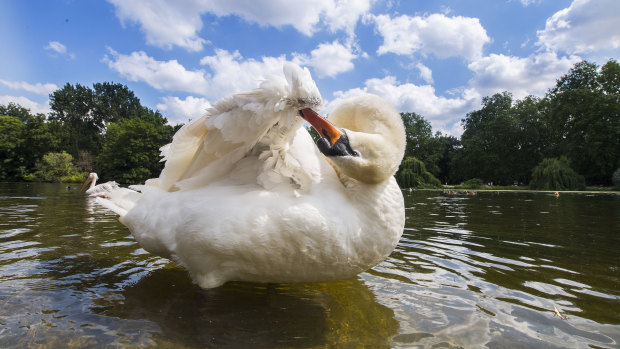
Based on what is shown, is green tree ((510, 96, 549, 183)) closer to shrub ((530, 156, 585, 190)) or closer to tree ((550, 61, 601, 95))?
tree ((550, 61, 601, 95))

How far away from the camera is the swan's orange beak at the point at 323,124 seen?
9.55 ft

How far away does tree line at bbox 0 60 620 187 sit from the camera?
163ft

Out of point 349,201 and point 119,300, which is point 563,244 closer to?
point 349,201

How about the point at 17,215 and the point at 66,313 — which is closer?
the point at 66,313

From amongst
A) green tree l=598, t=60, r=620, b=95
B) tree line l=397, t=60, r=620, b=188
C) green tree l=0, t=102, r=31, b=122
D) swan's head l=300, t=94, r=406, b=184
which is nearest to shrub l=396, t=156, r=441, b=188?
A: tree line l=397, t=60, r=620, b=188

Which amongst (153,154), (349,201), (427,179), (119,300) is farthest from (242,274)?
(153,154)

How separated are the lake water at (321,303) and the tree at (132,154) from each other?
206 ft

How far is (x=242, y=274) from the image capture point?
3.10 metres

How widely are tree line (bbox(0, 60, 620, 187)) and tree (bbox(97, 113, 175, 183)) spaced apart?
0.59ft

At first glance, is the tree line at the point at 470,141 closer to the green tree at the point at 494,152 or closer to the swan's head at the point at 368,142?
the green tree at the point at 494,152

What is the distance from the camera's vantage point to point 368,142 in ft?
10.1

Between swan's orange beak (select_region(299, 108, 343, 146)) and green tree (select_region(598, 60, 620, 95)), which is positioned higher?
green tree (select_region(598, 60, 620, 95))

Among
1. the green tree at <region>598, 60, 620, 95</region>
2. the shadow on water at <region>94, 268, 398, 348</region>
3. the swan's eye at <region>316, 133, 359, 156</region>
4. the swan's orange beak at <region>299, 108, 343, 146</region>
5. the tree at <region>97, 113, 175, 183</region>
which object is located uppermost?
the green tree at <region>598, 60, 620, 95</region>

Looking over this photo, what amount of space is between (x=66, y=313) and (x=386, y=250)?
2.94 m
